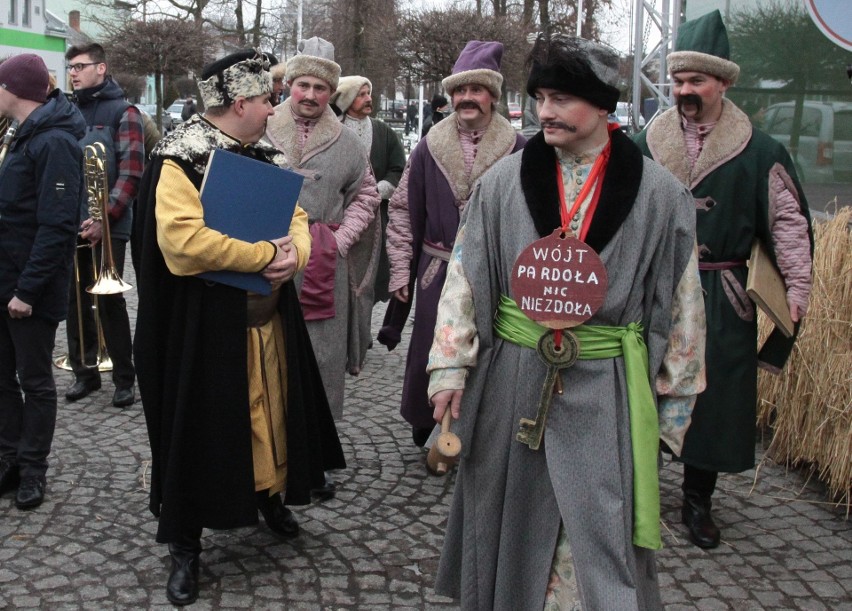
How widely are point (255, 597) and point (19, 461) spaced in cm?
152

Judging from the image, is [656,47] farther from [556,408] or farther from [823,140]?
[556,408]

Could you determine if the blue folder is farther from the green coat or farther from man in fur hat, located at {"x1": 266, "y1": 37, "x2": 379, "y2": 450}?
the green coat

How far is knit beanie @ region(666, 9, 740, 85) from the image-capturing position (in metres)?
4.18

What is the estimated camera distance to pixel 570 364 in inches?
112

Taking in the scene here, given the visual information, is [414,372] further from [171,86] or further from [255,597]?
[171,86]

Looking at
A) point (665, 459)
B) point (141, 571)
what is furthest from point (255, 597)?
point (665, 459)

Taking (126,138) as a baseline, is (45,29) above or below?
above

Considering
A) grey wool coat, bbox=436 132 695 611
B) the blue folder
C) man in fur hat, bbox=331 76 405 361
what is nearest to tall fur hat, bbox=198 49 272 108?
the blue folder

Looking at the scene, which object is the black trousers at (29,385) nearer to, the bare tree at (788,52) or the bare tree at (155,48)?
the bare tree at (788,52)

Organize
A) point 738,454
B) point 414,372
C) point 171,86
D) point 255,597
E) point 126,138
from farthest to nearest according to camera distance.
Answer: point 171,86
point 126,138
point 414,372
point 738,454
point 255,597

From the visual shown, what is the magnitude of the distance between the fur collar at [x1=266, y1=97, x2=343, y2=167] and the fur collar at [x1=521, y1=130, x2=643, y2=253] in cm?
210

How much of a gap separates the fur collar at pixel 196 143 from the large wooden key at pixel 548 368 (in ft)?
4.87

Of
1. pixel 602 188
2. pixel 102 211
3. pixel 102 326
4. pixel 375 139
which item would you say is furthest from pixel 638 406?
pixel 375 139

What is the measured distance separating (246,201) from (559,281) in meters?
1.37
